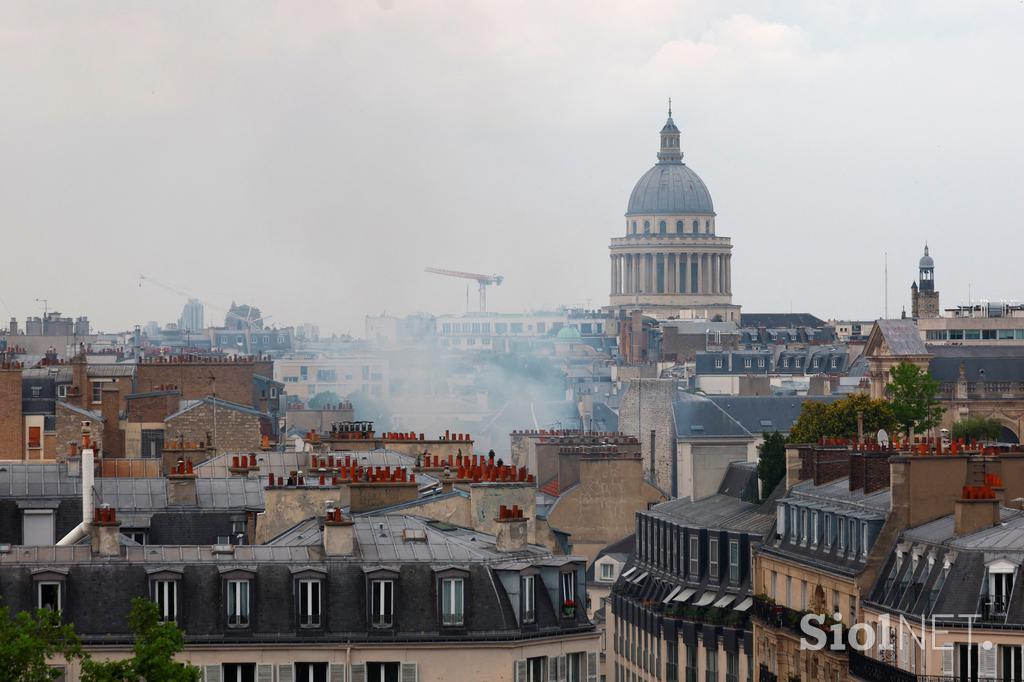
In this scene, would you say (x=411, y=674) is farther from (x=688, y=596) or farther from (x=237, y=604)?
(x=688, y=596)

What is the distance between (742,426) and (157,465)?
2322 inches

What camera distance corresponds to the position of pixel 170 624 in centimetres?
3741

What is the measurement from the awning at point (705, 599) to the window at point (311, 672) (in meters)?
24.4

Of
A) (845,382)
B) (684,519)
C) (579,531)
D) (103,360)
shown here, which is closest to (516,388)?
(845,382)

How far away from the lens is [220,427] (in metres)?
81.2

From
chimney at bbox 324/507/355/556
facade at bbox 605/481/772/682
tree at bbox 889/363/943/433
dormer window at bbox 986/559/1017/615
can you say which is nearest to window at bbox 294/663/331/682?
chimney at bbox 324/507/355/556

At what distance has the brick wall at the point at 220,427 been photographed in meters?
80.7

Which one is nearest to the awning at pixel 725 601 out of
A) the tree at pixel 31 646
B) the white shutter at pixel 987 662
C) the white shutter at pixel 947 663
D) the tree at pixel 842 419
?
the white shutter at pixel 947 663

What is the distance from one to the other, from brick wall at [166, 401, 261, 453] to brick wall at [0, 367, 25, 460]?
12.1 ft

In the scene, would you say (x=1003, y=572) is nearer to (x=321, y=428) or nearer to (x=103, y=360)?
(x=321, y=428)

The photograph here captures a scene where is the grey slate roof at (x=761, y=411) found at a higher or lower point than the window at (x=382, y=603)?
higher

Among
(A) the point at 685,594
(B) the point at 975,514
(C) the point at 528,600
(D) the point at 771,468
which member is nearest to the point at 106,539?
(C) the point at 528,600

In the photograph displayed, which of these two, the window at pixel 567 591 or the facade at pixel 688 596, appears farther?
the facade at pixel 688 596

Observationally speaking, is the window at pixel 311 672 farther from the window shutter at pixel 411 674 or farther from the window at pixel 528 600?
the window at pixel 528 600
